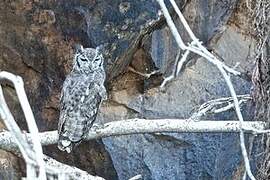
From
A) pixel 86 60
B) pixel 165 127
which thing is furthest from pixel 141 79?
pixel 165 127

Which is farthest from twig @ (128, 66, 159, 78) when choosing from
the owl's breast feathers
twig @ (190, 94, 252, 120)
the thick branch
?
the thick branch

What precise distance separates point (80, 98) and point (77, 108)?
0.21 ft

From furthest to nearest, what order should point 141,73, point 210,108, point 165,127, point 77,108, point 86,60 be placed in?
point 141,73 → point 86,60 → point 77,108 → point 210,108 → point 165,127

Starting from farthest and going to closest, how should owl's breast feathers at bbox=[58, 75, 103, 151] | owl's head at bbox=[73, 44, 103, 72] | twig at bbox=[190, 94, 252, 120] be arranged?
owl's head at bbox=[73, 44, 103, 72]
owl's breast feathers at bbox=[58, 75, 103, 151]
twig at bbox=[190, 94, 252, 120]

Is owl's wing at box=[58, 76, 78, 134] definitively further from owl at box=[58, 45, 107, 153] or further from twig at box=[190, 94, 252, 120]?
twig at box=[190, 94, 252, 120]

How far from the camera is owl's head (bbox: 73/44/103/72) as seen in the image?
3.80 m

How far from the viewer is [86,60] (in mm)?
3816

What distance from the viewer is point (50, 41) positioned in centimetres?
436

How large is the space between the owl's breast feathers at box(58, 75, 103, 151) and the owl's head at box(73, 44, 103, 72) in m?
0.08

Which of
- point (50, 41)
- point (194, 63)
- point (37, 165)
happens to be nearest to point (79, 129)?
point (50, 41)

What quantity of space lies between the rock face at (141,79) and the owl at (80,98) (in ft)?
1.62

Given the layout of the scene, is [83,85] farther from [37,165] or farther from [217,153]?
[37,165]

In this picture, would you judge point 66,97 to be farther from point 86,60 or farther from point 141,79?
point 141,79

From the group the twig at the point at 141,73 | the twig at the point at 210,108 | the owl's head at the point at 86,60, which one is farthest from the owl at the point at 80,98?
the twig at the point at 141,73
